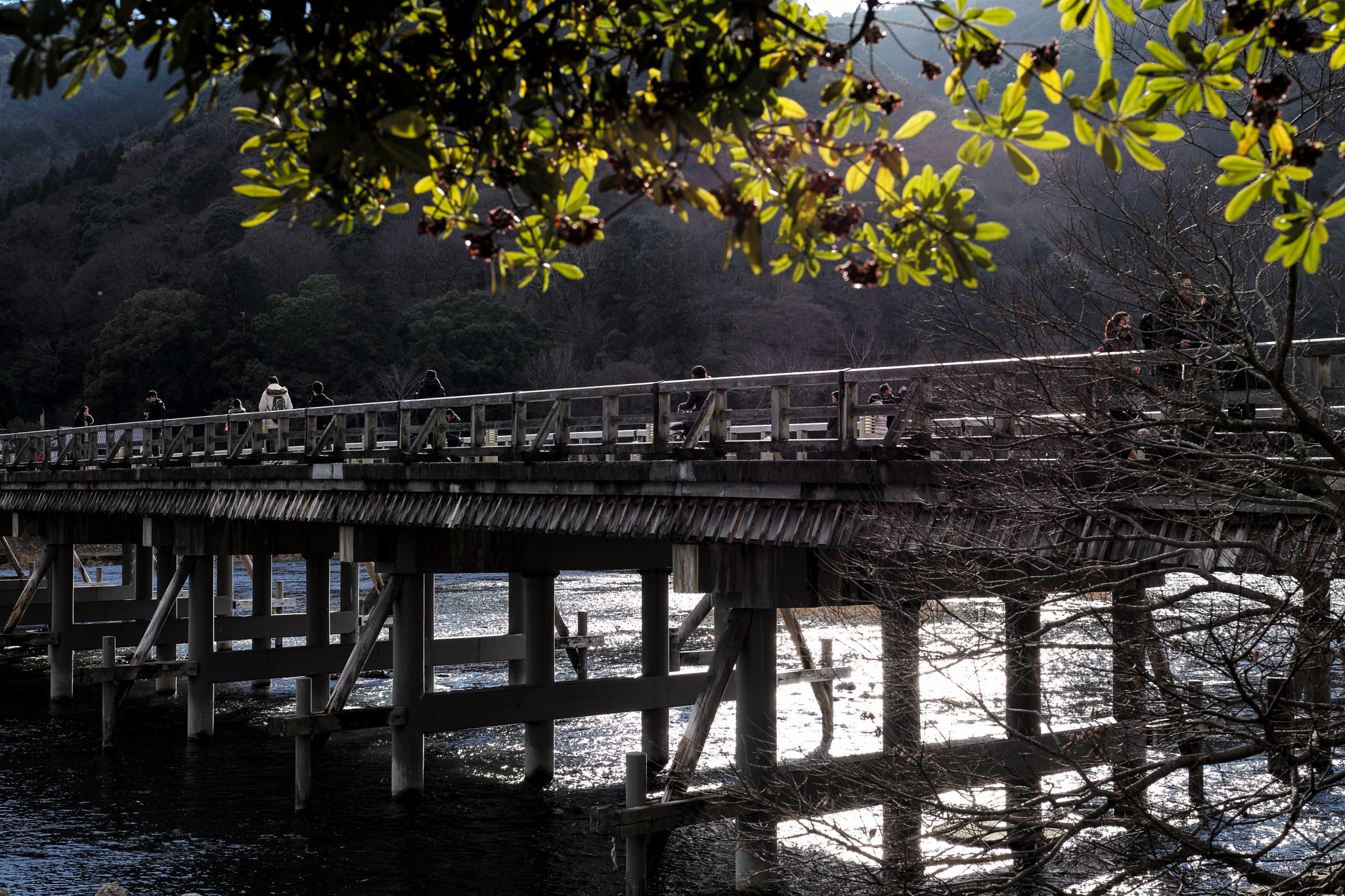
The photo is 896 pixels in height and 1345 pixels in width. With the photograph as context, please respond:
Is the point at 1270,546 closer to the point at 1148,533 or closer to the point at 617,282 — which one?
the point at 1148,533

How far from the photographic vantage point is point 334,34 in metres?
3.16

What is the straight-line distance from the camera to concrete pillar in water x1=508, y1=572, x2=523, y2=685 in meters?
22.2

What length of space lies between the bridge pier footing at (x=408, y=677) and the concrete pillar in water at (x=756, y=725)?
554 cm

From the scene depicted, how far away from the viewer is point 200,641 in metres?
20.9

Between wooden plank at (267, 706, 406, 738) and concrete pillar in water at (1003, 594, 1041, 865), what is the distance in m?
7.57

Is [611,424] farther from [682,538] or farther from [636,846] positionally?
[636,846]

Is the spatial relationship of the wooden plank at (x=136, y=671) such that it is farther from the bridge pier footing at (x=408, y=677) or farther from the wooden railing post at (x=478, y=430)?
the wooden railing post at (x=478, y=430)

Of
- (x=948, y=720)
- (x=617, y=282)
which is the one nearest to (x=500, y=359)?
(x=617, y=282)

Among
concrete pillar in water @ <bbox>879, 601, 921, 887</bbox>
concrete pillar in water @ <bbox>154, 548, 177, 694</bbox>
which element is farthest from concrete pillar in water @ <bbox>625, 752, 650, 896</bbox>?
concrete pillar in water @ <bbox>154, 548, 177, 694</bbox>

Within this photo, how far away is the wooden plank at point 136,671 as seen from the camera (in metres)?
20.6

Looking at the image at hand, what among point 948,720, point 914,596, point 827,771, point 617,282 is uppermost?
point 617,282

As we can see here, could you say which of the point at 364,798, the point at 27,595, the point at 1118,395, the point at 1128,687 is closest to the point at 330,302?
the point at 27,595

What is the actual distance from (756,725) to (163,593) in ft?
66.9

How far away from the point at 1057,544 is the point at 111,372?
62.5m
